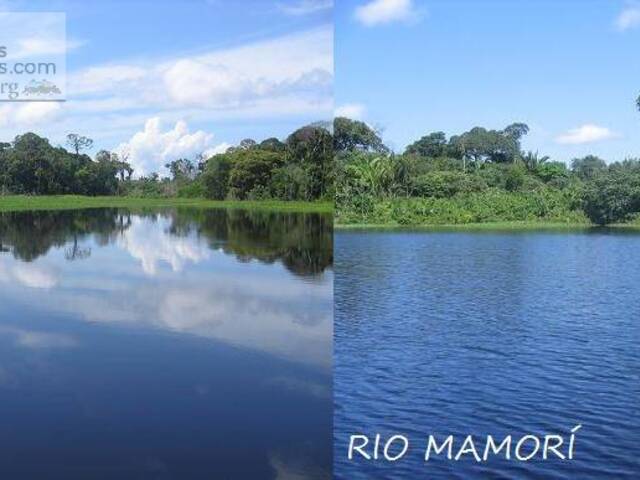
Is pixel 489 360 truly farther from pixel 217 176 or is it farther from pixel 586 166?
pixel 586 166

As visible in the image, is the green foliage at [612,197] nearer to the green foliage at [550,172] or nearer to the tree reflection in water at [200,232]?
the green foliage at [550,172]

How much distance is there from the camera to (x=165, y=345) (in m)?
5.13

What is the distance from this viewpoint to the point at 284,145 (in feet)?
16.3

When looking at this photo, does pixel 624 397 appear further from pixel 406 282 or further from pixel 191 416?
pixel 406 282

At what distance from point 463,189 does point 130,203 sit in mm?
12623

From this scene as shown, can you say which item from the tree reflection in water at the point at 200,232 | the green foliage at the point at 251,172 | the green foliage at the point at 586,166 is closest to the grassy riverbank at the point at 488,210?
the green foliage at the point at 586,166

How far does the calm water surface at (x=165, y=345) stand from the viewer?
159 inches

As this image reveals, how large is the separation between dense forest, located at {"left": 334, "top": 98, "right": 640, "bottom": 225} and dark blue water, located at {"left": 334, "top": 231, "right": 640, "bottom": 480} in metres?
4.56

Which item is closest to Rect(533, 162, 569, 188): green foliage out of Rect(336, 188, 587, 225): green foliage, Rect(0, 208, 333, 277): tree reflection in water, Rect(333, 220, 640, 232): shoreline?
Rect(336, 188, 587, 225): green foliage

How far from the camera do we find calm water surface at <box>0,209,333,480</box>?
4.03 m

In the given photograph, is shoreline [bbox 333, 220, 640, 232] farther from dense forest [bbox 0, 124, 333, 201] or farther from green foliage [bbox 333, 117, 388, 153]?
dense forest [bbox 0, 124, 333, 201]

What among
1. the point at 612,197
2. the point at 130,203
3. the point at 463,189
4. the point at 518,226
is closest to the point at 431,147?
the point at 463,189

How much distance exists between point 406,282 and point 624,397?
15.8ft

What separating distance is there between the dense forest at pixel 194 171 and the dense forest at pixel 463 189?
924 centimetres
